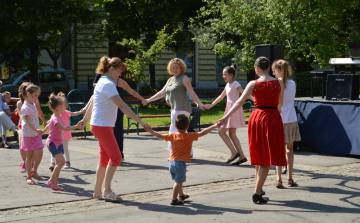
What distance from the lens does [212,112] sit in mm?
20594

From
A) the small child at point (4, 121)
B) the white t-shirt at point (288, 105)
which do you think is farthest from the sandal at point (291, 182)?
the small child at point (4, 121)

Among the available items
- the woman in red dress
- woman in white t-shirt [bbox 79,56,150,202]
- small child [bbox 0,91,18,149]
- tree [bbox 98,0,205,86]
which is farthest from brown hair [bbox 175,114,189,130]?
tree [bbox 98,0,205,86]

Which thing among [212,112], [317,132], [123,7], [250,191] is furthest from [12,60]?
[250,191]

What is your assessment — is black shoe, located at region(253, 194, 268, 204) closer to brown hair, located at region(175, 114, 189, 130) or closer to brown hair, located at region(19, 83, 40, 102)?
brown hair, located at region(175, 114, 189, 130)

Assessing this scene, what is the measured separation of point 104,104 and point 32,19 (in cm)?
1672

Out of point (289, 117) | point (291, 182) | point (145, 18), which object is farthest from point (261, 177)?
point (145, 18)

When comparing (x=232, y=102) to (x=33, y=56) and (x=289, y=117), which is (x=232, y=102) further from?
(x=33, y=56)

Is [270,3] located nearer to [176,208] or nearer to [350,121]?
[350,121]

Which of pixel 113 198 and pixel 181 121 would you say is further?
pixel 113 198

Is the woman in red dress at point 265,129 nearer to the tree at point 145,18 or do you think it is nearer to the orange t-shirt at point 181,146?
the orange t-shirt at point 181,146

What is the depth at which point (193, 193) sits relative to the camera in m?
6.92

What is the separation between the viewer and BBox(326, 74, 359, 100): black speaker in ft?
34.5

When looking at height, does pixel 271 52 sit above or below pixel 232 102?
above

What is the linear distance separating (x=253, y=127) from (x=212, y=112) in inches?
562
